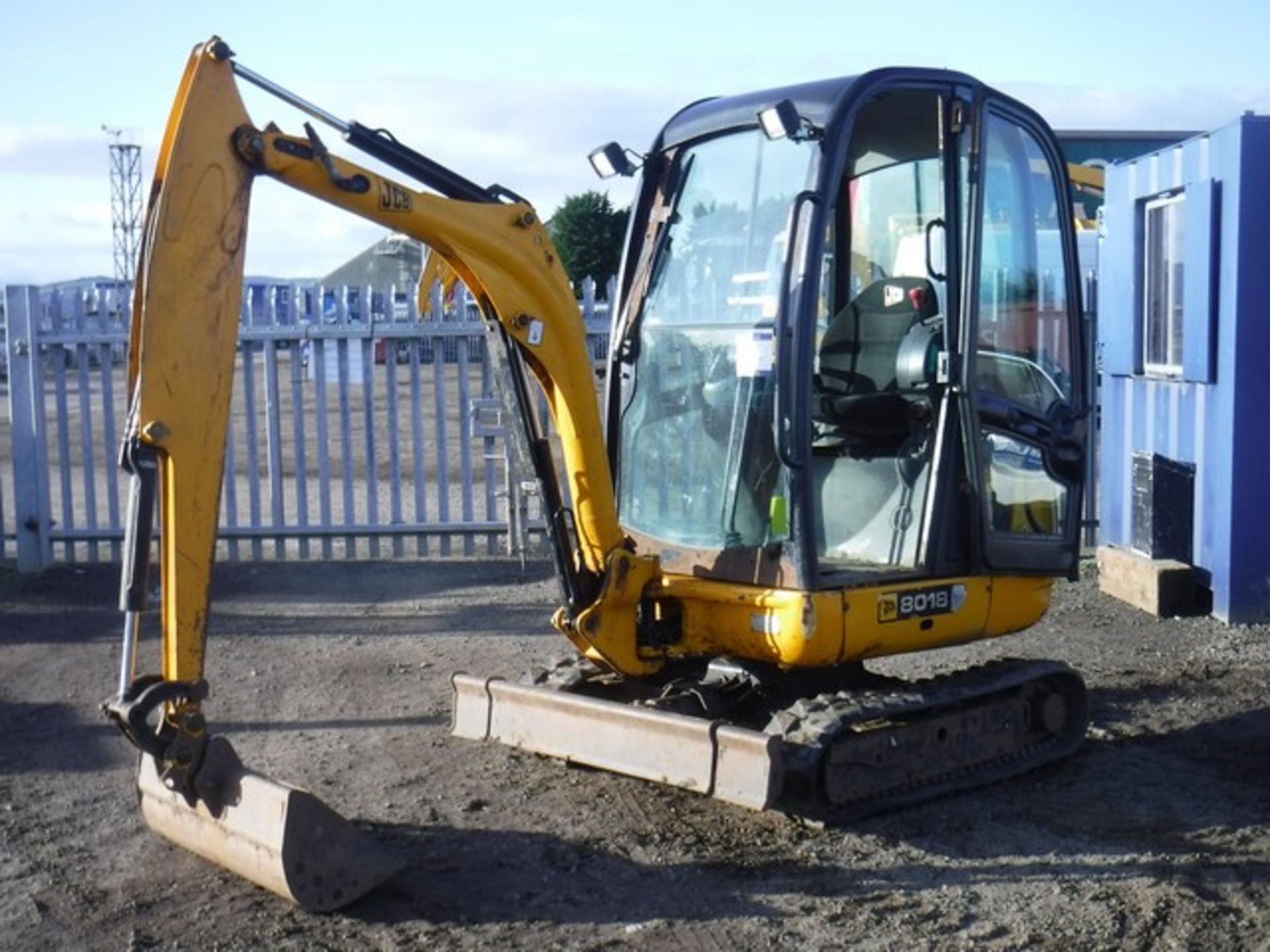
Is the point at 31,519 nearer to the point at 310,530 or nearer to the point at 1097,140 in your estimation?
the point at 310,530

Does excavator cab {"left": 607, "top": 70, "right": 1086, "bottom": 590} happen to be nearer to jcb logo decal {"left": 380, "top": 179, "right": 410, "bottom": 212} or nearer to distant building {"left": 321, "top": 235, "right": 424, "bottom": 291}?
jcb logo decal {"left": 380, "top": 179, "right": 410, "bottom": 212}

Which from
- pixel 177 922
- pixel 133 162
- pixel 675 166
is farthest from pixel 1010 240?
pixel 133 162

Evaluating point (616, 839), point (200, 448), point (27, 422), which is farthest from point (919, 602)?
point (27, 422)

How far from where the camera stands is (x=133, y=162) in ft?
193

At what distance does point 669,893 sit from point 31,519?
7.72 meters

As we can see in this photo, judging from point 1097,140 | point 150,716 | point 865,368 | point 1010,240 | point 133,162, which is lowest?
point 150,716

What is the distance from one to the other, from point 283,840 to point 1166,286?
25.1 feet

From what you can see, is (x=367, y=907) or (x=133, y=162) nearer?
(x=367, y=907)

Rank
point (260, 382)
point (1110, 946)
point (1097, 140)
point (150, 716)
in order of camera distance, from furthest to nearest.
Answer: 1. point (260, 382)
2. point (1097, 140)
3. point (150, 716)
4. point (1110, 946)

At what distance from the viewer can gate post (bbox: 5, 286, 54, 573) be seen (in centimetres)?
Result: 1162

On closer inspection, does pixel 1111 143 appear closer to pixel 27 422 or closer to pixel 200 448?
pixel 27 422

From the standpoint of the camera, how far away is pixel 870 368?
6.71 m

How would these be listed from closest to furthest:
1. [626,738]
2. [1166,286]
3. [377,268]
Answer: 1. [626,738]
2. [1166,286]
3. [377,268]

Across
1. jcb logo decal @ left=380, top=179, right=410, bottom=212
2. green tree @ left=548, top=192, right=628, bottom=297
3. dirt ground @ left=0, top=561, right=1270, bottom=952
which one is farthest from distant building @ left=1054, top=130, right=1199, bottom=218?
jcb logo decal @ left=380, top=179, right=410, bottom=212
